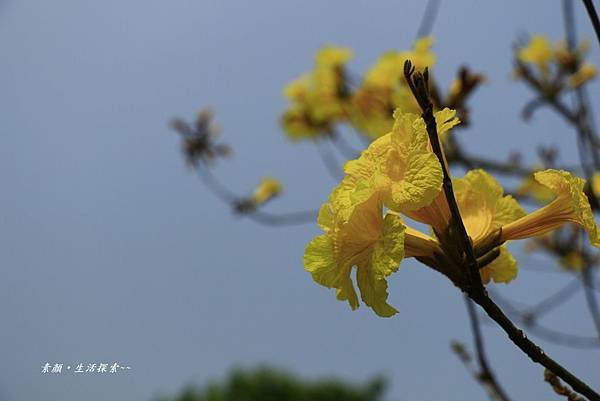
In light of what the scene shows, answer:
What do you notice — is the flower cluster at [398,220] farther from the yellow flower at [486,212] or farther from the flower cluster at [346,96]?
the flower cluster at [346,96]

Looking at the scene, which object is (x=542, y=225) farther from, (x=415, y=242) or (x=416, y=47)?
(x=416, y=47)

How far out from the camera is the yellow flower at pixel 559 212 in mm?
704

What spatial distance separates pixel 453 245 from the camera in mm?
678

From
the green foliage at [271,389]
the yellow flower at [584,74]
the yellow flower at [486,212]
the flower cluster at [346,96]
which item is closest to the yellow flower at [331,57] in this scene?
the flower cluster at [346,96]

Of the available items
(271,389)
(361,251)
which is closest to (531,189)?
(361,251)

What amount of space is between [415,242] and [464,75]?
3.82 feet

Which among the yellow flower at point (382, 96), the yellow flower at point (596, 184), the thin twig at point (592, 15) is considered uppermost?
the yellow flower at point (382, 96)

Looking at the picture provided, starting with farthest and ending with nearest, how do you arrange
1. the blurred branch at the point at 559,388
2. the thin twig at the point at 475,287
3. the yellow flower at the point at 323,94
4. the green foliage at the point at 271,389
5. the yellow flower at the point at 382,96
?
the green foliage at the point at 271,389, the yellow flower at the point at 323,94, the yellow flower at the point at 382,96, the blurred branch at the point at 559,388, the thin twig at the point at 475,287

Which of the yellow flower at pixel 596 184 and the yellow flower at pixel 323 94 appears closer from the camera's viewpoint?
the yellow flower at pixel 596 184

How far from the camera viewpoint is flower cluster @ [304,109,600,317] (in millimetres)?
668

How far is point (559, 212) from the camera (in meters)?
0.75

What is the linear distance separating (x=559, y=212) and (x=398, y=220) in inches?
8.9

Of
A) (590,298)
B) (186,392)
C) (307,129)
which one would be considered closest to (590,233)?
(590,298)

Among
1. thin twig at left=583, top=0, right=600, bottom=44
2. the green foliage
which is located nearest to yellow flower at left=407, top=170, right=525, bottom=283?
thin twig at left=583, top=0, right=600, bottom=44
